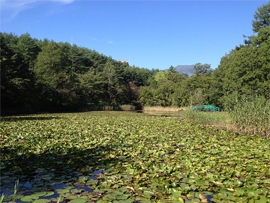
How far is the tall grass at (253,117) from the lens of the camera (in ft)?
29.4

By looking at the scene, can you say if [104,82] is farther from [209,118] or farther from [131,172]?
[131,172]

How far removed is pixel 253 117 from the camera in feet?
29.8

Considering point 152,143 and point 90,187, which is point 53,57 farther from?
point 90,187

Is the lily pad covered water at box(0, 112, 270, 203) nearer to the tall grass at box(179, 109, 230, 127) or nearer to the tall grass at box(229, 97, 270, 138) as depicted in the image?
the tall grass at box(229, 97, 270, 138)

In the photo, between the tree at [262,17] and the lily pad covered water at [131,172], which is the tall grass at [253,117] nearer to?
the lily pad covered water at [131,172]

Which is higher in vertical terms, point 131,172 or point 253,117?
point 253,117

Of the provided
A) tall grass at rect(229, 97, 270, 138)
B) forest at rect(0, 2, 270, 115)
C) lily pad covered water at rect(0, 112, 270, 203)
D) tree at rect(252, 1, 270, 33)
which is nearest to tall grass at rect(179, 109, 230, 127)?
forest at rect(0, 2, 270, 115)

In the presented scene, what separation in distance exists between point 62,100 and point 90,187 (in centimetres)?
2818

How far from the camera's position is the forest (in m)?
23.6

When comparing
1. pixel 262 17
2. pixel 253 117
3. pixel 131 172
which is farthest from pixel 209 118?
pixel 262 17

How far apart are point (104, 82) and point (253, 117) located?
33155 millimetres

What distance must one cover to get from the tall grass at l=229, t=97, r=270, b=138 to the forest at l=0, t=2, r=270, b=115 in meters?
0.98

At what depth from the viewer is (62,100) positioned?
3102 centimetres

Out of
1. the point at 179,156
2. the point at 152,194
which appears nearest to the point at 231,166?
the point at 179,156
